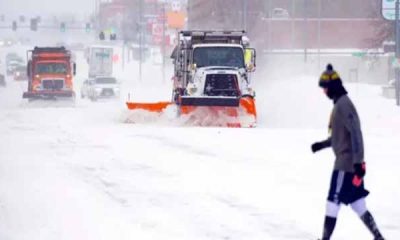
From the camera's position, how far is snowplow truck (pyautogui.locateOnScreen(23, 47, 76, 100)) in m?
44.3

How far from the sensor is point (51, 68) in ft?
150

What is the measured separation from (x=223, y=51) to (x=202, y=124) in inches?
102

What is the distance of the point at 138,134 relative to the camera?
21.8 metres

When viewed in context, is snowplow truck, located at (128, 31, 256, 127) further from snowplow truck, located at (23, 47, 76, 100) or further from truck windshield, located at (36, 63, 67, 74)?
truck windshield, located at (36, 63, 67, 74)

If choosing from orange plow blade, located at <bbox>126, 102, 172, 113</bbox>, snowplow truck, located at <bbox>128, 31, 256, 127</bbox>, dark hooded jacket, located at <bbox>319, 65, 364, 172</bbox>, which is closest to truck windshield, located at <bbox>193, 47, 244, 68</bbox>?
snowplow truck, located at <bbox>128, 31, 256, 127</bbox>

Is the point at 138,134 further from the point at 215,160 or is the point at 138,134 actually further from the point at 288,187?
the point at 288,187

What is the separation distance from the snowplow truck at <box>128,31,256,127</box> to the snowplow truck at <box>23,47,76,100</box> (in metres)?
16.7

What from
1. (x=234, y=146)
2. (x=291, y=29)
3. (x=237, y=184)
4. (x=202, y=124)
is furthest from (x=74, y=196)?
(x=291, y=29)

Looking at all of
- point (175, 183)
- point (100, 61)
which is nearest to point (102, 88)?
point (100, 61)

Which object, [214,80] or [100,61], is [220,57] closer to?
[214,80]

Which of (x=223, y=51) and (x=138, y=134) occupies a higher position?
(x=223, y=51)

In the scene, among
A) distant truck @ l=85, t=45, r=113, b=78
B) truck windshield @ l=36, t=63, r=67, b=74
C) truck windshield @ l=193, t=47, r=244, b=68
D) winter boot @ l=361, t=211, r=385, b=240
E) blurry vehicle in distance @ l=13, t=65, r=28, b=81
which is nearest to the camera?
winter boot @ l=361, t=211, r=385, b=240

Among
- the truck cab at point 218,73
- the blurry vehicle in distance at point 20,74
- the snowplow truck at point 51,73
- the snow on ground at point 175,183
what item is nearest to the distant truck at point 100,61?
the blurry vehicle in distance at point 20,74

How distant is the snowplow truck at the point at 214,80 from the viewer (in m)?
25.7
